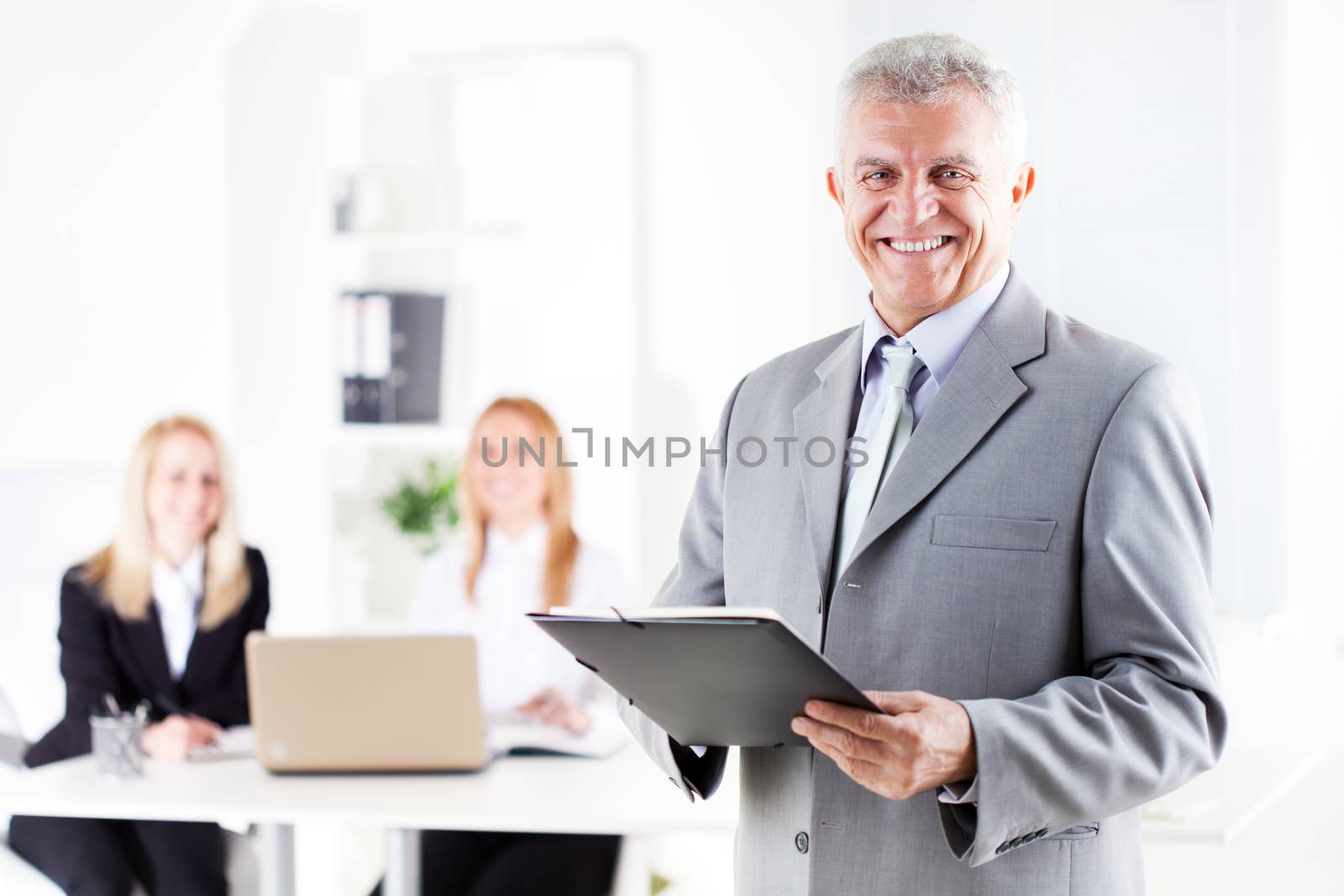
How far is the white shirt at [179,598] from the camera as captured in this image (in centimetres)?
295

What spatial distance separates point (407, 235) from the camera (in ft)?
12.4

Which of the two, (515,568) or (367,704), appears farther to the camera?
(515,568)

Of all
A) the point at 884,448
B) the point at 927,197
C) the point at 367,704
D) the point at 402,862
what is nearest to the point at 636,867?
the point at 402,862

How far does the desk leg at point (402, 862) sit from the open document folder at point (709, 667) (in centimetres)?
109

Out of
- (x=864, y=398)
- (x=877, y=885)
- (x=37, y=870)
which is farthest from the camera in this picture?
(x=37, y=870)

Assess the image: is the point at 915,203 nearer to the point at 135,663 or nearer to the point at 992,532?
the point at 992,532

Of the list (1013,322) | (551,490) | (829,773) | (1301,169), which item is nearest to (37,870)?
(551,490)

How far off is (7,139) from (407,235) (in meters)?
1.52

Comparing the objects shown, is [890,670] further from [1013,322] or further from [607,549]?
[607,549]

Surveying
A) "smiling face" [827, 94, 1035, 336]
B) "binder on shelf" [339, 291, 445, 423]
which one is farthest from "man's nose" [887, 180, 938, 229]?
"binder on shelf" [339, 291, 445, 423]

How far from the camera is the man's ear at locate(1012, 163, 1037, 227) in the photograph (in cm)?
129

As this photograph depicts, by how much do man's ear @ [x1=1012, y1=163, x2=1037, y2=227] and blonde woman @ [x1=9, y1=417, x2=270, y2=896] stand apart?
1.90 meters

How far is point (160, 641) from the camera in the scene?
290 cm

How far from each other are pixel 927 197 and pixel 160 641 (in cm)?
230
